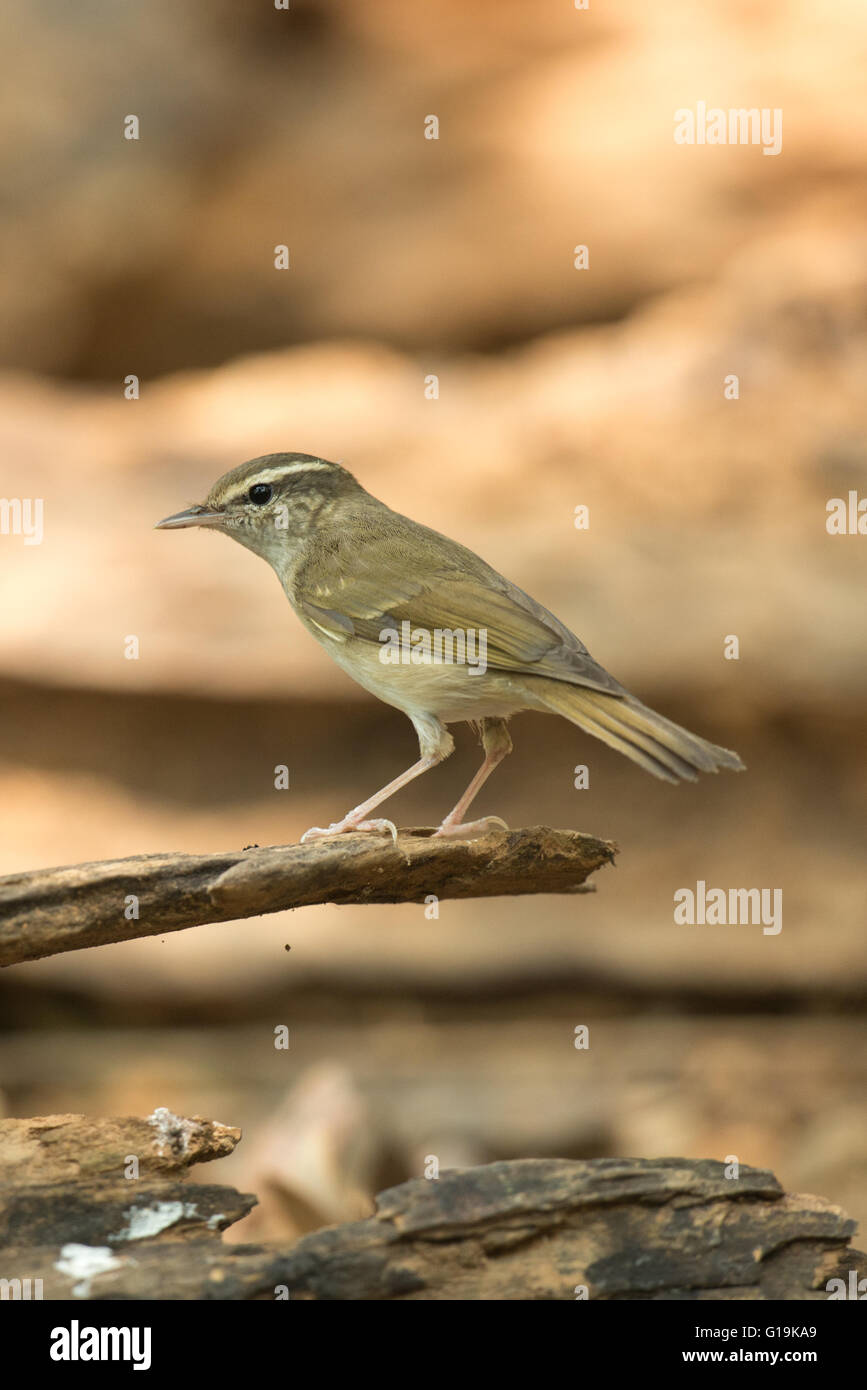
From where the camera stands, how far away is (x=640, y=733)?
11.2 feet

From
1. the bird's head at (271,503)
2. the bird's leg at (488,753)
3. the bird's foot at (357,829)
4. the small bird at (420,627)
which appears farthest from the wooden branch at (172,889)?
the bird's head at (271,503)

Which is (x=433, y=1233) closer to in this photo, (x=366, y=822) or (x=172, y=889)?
(x=172, y=889)

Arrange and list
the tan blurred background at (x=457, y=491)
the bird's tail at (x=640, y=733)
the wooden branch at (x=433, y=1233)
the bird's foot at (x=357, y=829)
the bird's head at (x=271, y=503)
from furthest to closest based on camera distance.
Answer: the tan blurred background at (x=457, y=491), the bird's head at (x=271, y=503), the bird's foot at (x=357, y=829), the bird's tail at (x=640, y=733), the wooden branch at (x=433, y=1233)

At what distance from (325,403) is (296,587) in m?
3.55

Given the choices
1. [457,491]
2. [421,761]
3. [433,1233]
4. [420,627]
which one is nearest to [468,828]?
[421,761]

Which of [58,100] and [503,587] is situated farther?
[58,100]

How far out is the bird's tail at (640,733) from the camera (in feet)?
10.8

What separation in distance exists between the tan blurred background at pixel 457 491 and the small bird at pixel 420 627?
270cm

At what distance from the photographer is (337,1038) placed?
6.87 m

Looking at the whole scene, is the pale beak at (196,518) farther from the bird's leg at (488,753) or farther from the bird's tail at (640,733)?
the bird's tail at (640,733)

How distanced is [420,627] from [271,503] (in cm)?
86

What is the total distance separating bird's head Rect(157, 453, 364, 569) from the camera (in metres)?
4.27

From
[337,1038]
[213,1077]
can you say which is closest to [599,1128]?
[337,1038]

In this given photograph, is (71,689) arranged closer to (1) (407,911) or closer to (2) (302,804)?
(2) (302,804)
